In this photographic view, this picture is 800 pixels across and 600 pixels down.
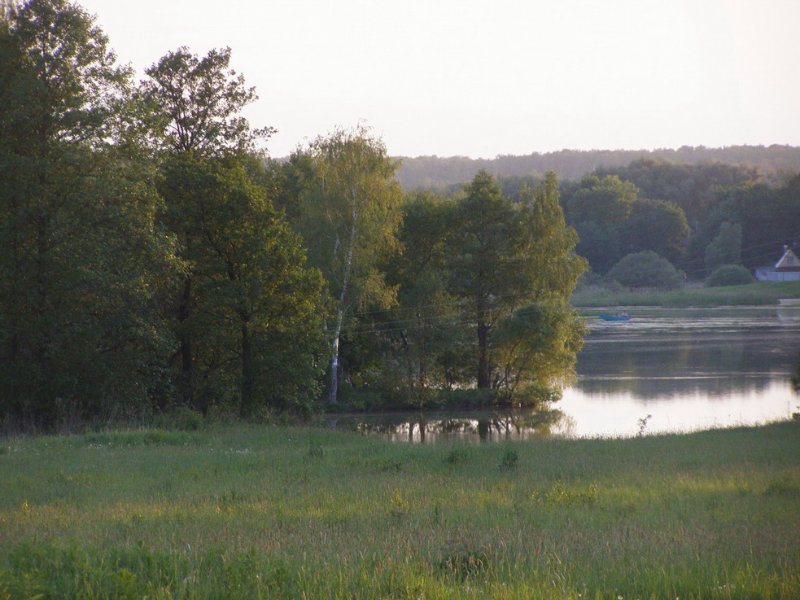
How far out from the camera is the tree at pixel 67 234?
2205cm

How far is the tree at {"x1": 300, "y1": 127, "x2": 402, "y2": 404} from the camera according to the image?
3794cm

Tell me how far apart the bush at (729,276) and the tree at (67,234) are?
85358 mm

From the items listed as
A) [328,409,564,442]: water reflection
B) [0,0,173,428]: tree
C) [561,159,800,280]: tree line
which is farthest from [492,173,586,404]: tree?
[561,159,800,280]: tree line

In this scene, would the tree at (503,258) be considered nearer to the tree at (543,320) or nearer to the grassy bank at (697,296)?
the tree at (543,320)

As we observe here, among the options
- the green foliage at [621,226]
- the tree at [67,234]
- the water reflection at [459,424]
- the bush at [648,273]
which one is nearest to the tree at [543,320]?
the water reflection at [459,424]

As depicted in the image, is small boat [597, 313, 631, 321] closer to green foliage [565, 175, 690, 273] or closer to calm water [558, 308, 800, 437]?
calm water [558, 308, 800, 437]

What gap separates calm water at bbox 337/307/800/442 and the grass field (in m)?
13.0

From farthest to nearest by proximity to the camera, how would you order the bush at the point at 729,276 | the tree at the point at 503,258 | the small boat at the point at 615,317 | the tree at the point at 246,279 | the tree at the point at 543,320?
the bush at the point at 729,276
the small boat at the point at 615,317
the tree at the point at 503,258
the tree at the point at 543,320
the tree at the point at 246,279

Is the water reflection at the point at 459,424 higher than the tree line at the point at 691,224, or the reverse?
the tree line at the point at 691,224

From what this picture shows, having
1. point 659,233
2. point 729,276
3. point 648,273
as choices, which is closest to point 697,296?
point 648,273

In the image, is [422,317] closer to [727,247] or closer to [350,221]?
[350,221]

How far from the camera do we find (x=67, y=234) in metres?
22.5

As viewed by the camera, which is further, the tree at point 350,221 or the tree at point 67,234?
the tree at point 350,221

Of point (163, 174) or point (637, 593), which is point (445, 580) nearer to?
point (637, 593)
